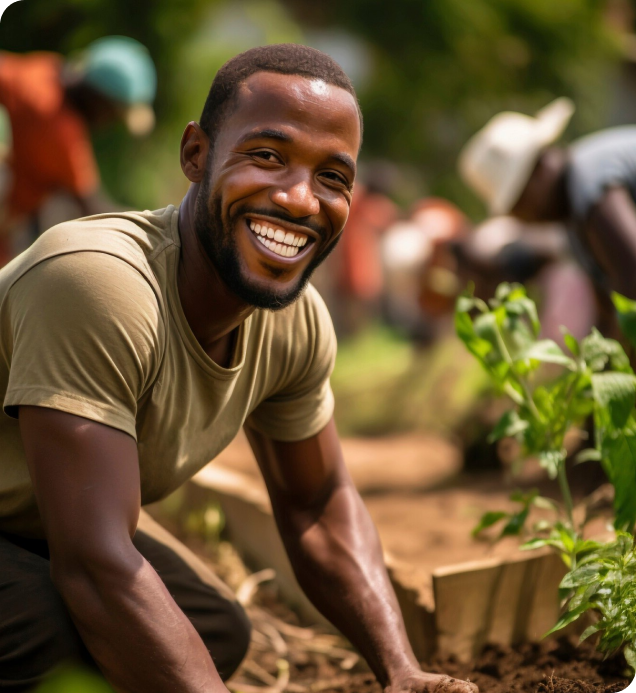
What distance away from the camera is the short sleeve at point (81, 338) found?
150 cm

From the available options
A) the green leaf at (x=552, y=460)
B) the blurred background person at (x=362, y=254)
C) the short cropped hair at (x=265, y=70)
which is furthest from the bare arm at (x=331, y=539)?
the blurred background person at (x=362, y=254)

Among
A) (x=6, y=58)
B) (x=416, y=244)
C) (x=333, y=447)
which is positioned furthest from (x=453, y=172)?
(x=333, y=447)

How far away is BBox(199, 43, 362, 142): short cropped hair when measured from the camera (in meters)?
1.70

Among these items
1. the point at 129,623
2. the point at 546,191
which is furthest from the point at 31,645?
the point at 546,191

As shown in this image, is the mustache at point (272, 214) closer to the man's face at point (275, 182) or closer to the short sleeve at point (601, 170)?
the man's face at point (275, 182)

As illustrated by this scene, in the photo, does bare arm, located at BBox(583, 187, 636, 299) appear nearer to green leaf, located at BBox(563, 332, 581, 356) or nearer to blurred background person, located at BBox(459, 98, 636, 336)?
blurred background person, located at BBox(459, 98, 636, 336)

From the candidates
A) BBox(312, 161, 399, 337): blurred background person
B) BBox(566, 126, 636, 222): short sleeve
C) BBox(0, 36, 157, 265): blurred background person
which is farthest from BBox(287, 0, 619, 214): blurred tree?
BBox(566, 126, 636, 222): short sleeve

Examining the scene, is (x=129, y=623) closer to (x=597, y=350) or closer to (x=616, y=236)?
(x=597, y=350)

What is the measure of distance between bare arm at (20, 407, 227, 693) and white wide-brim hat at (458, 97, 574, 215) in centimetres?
275

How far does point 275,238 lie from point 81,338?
0.42 meters

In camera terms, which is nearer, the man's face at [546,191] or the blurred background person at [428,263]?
the man's face at [546,191]

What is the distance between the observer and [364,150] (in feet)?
35.0

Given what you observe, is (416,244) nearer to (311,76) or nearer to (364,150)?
(311,76)

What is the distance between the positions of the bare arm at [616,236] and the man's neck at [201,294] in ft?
5.71
